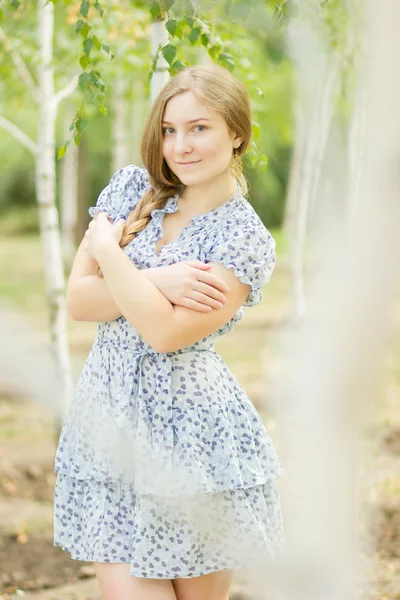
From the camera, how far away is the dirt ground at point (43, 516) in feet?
11.7

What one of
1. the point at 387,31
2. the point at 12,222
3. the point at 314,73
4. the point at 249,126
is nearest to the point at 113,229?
the point at 249,126

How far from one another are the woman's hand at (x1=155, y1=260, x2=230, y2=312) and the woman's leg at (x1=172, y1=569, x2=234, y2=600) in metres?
0.72

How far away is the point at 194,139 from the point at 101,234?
0.32 meters

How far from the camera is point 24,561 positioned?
3820mm

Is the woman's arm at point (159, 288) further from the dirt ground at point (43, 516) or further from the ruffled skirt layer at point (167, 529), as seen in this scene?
the dirt ground at point (43, 516)

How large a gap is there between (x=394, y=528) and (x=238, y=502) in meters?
2.48

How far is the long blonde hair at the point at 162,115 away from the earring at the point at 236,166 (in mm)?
11

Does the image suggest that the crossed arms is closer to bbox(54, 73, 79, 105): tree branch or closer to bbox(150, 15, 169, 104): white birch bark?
bbox(150, 15, 169, 104): white birch bark

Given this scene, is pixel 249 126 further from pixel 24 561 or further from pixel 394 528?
pixel 394 528

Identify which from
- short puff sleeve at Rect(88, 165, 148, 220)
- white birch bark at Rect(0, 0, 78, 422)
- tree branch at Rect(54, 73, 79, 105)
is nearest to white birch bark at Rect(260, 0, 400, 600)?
short puff sleeve at Rect(88, 165, 148, 220)

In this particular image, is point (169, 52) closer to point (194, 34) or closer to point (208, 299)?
point (194, 34)

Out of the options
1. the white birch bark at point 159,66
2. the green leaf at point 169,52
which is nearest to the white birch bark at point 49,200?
the white birch bark at point 159,66

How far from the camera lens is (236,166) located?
2.26 m

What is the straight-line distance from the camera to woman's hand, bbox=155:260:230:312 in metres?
1.94
